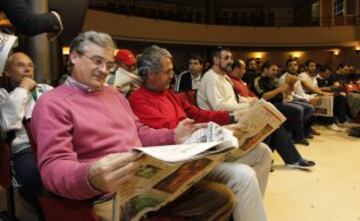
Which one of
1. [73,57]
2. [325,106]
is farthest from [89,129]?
[325,106]

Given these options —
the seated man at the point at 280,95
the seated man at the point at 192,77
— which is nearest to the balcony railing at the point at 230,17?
the seated man at the point at 192,77

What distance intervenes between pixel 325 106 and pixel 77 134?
4593 mm

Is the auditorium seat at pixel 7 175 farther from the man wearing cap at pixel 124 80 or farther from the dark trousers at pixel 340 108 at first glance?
the dark trousers at pixel 340 108

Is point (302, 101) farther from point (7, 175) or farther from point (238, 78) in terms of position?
point (7, 175)

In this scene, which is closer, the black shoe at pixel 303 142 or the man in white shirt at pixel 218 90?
the man in white shirt at pixel 218 90

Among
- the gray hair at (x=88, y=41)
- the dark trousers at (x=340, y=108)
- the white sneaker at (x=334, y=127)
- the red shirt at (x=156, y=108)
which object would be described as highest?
the gray hair at (x=88, y=41)

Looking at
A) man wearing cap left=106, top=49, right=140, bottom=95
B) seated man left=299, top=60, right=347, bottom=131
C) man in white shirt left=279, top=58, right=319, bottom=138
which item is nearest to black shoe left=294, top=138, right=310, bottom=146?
man in white shirt left=279, top=58, right=319, bottom=138

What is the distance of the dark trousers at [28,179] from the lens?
1598 millimetres

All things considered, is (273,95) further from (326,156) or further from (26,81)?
(26,81)

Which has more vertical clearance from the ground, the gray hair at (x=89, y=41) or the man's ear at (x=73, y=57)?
the gray hair at (x=89, y=41)

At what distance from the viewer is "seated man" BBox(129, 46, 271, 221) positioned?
155 centimetres

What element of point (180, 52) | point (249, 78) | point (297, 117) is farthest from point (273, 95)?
point (180, 52)

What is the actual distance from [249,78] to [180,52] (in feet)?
33.5

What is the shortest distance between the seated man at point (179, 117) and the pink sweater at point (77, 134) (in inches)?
11.6
